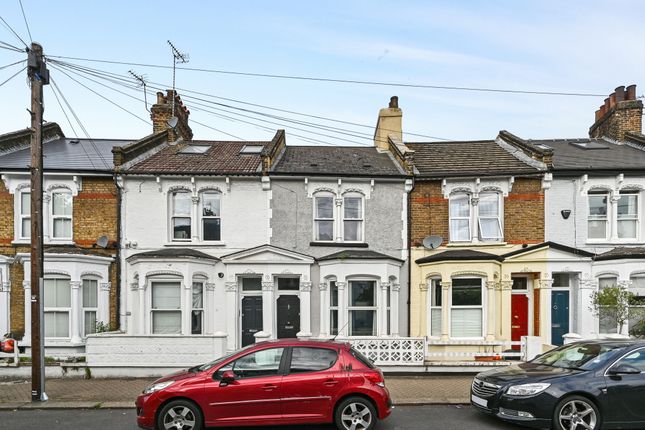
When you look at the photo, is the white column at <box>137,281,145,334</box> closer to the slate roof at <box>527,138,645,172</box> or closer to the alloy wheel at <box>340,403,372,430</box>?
the alloy wheel at <box>340,403,372,430</box>

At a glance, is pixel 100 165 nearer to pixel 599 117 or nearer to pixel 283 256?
pixel 283 256

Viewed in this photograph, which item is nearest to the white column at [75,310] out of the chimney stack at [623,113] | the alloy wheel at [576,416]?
the alloy wheel at [576,416]

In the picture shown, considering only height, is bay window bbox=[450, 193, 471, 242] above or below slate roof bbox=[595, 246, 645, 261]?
above

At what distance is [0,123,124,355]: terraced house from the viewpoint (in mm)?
12898

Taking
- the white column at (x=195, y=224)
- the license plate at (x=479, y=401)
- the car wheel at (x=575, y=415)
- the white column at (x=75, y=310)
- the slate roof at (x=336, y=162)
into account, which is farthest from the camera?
the slate roof at (x=336, y=162)

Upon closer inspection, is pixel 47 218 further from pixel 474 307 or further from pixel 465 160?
pixel 465 160

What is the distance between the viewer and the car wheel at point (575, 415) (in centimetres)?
666

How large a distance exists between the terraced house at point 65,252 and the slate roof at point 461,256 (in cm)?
974

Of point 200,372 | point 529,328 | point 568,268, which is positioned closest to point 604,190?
point 568,268

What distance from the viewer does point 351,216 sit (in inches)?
559

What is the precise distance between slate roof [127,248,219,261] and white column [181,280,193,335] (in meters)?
0.80

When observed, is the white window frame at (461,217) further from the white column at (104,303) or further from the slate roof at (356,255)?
the white column at (104,303)

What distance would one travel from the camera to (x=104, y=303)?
13.4 metres

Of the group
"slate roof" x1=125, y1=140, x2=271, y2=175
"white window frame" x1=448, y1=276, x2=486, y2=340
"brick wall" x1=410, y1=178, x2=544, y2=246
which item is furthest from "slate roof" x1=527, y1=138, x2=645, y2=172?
"slate roof" x1=125, y1=140, x2=271, y2=175
